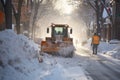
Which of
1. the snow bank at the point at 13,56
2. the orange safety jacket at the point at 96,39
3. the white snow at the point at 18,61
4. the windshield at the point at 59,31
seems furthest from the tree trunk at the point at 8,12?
the orange safety jacket at the point at 96,39

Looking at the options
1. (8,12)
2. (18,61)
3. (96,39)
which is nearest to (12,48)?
(18,61)

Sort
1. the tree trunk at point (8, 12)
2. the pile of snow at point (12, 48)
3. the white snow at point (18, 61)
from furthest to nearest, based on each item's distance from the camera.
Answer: the tree trunk at point (8, 12) < the pile of snow at point (12, 48) < the white snow at point (18, 61)

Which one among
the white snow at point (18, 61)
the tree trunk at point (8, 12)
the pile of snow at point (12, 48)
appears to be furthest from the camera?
the tree trunk at point (8, 12)

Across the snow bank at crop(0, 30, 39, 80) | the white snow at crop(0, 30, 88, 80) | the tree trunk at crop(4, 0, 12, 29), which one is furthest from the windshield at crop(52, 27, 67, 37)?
the snow bank at crop(0, 30, 39, 80)

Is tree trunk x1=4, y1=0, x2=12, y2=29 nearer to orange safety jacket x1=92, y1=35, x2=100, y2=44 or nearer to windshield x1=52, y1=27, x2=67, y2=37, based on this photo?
windshield x1=52, y1=27, x2=67, y2=37

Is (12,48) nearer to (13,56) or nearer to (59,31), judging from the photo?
(13,56)

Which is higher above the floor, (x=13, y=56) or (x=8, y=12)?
(x=8, y=12)

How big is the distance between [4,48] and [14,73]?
4.27 ft

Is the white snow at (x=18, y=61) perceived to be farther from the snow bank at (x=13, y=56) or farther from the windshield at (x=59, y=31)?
the windshield at (x=59, y=31)

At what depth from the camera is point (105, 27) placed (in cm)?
6550

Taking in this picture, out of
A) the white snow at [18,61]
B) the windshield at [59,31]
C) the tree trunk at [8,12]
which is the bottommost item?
the white snow at [18,61]

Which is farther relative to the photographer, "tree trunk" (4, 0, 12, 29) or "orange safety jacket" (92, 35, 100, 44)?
"orange safety jacket" (92, 35, 100, 44)

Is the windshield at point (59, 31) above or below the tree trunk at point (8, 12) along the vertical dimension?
below

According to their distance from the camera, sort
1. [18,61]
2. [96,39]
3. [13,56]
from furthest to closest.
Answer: [96,39], [18,61], [13,56]
